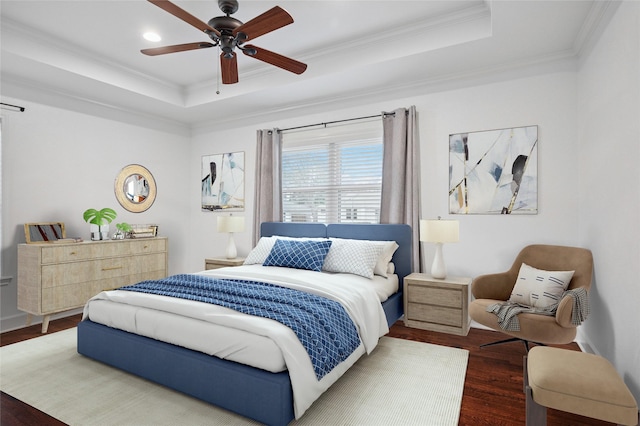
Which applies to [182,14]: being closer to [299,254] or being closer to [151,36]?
[151,36]

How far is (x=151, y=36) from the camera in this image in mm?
3340

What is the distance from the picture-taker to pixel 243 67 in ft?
13.4

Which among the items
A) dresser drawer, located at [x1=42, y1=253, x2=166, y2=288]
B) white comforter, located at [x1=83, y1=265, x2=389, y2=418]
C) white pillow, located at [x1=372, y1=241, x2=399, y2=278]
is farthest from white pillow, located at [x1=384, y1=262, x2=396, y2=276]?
dresser drawer, located at [x1=42, y1=253, x2=166, y2=288]

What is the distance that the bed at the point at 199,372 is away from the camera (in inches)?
72.1

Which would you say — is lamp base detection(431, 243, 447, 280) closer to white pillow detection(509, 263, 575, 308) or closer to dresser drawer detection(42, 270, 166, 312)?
white pillow detection(509, 263, 575, 308)

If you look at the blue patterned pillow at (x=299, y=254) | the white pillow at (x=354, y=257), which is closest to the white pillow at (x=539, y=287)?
the white pillow at (x=354, y=257)

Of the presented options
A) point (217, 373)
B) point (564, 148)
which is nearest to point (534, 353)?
point (217, 373)

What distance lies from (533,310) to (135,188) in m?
4.92

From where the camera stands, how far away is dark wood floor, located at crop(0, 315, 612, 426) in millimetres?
1974

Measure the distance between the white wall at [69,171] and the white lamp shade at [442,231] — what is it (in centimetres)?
393

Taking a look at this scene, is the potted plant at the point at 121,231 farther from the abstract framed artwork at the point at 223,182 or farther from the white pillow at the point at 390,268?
the white pillow at the point at 390,268

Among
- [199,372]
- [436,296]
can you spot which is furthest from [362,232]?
[199,372]

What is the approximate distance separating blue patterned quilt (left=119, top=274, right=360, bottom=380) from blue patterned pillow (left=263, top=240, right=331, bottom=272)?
0.76 metres

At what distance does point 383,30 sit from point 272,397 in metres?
3.18
